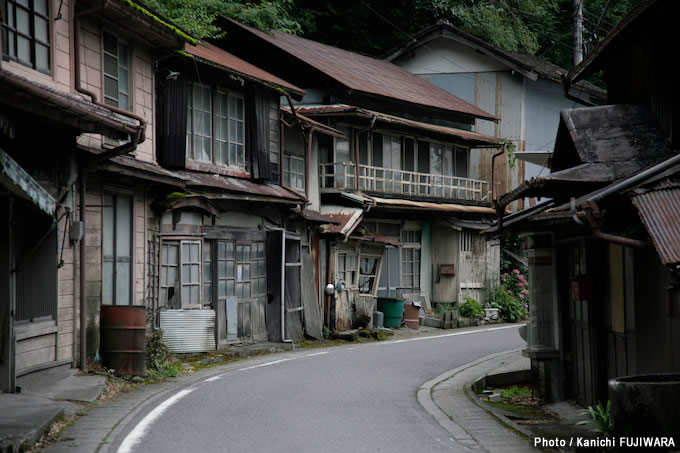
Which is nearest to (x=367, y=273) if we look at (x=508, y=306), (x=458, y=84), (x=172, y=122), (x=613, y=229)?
(x=508, y=306)

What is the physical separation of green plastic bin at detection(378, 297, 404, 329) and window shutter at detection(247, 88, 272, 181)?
6917 mm

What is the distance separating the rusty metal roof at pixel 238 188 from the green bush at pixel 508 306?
38.4ft

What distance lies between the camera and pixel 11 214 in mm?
11398

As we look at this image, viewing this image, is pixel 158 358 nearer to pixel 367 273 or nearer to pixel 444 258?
pixel 367 273

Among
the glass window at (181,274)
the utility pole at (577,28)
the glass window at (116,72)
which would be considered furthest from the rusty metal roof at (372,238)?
the glass window at (116,72)

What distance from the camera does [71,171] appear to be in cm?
1294

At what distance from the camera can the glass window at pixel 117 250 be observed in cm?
1497

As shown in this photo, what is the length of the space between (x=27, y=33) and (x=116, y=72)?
11.1 feet

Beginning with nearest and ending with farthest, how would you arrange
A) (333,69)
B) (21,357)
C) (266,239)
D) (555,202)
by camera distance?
(21,357)
(555,202)
(266,239)
(333,69)

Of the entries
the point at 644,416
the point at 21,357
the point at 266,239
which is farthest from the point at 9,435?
the point at 266,239

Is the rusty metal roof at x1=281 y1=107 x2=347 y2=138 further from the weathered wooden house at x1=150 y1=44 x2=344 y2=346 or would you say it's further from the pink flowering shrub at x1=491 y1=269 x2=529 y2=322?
the pink flowering shrub at x1=491 y1=269 x2=529 y2=322

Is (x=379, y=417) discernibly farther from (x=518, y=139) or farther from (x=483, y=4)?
(x=483, y=4)

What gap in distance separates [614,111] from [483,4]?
29.9 meters

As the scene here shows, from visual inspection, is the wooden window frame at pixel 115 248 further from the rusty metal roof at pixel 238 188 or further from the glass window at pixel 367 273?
the glass window at pixel 367 273
